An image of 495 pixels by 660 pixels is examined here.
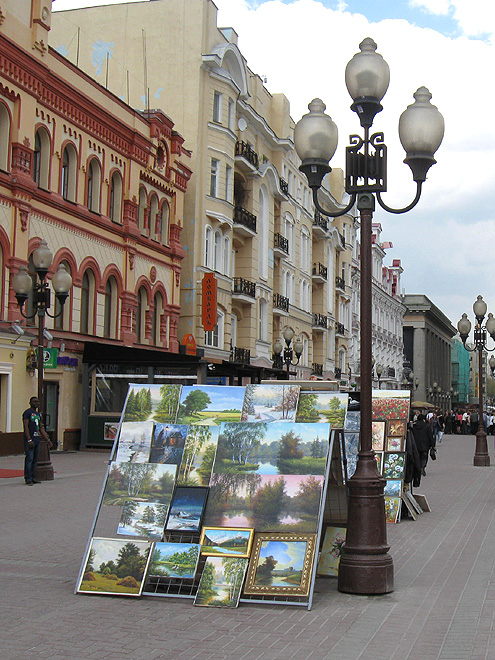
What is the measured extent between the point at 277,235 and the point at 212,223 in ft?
31.3

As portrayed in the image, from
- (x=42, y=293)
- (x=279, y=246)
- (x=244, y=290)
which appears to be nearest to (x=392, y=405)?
(x=42, y=293)

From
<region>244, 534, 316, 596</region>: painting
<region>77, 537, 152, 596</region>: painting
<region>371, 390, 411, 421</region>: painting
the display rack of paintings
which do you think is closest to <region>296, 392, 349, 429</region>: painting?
the display rack of paintings

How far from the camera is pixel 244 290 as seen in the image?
136ft

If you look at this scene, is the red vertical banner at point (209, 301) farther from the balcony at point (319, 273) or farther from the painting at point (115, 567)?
the painting at point (115, 567)

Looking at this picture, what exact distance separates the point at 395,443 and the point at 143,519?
709 centimetres

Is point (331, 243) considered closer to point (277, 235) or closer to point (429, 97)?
point (277, 235)

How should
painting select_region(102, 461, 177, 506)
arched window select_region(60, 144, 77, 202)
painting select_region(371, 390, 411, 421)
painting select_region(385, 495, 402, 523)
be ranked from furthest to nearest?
arched window select_region(60, 144, 77, 202) < painting select_region(371, 390, 411, 421) < painting select_region(385, 495, 402, 523) < painting select_region(102, 461, 177, 506)

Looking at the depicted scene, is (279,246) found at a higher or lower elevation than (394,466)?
higher

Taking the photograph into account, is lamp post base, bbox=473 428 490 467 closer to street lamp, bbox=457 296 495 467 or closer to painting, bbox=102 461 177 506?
street lamp, bbox=457 296 495 467

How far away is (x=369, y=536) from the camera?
7969mm

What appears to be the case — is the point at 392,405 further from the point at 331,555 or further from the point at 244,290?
the point at 244,290

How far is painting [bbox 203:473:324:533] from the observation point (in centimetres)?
783

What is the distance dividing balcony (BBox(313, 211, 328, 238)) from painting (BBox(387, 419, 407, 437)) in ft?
142

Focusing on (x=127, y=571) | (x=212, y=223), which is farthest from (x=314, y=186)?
(x=212, y=223)
